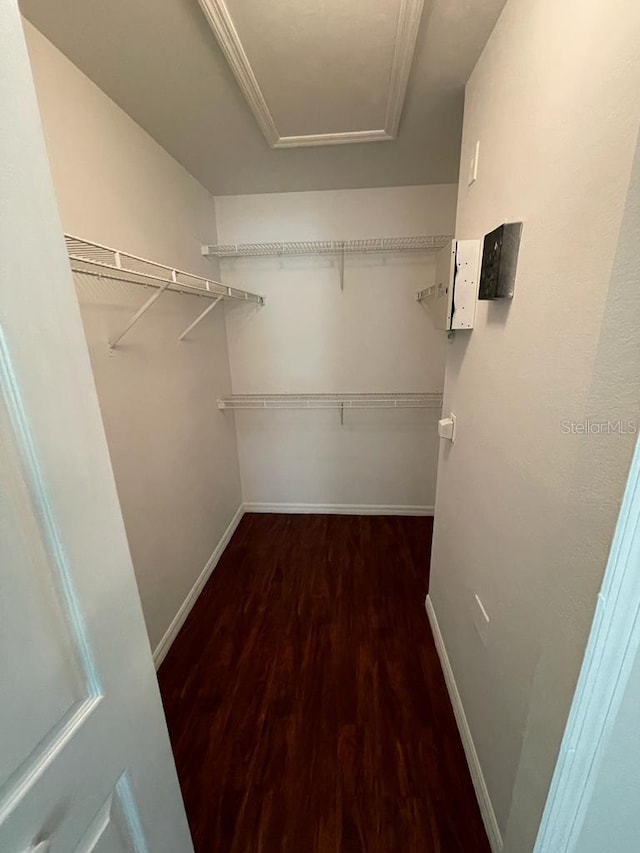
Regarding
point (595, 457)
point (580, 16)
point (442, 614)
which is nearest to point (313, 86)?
point (580, 16)

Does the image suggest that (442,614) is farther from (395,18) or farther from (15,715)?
(395,18)

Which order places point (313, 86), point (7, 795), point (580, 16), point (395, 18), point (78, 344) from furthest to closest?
1. point (313, 86)
2. point (395, 18)
3. point (580, 16)
4. point (78, 344)
5. point (7, 795)

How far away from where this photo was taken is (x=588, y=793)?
576 mm

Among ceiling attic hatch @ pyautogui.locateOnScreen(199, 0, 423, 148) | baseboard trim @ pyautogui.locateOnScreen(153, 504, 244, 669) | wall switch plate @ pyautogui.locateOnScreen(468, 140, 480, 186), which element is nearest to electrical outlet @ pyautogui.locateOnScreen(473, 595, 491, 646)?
baseboard trim @ pyautogui.locateOnScreen(153, 504, 244, 669)

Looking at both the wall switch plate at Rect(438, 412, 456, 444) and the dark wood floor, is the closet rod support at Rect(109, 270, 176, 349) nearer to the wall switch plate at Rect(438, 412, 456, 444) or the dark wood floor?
the wall switch plate at Rect(438, 412, 456, 444)

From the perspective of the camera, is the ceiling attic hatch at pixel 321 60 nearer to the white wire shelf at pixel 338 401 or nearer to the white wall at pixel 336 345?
the white wall at pixel 336 345

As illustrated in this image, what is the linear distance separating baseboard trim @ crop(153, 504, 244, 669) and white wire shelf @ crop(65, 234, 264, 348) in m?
1.47

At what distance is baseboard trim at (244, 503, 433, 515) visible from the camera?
2916 mm

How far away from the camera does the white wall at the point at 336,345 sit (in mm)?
2355

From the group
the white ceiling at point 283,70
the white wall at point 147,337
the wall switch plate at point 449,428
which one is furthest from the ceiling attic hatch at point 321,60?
the wall switch plate at point 449,428

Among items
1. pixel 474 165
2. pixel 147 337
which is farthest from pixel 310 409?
pixel 474 165

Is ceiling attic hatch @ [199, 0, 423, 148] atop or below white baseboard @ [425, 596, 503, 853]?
atop

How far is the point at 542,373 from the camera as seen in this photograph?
815mm

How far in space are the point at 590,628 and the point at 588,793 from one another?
0.33m
